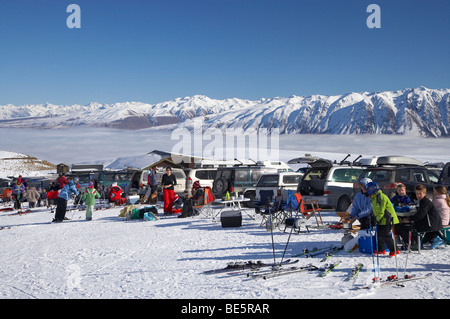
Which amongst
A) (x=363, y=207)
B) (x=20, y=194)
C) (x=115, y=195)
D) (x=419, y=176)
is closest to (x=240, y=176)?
(x=115, y=195)

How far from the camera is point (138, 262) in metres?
7.88

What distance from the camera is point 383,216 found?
7438mm

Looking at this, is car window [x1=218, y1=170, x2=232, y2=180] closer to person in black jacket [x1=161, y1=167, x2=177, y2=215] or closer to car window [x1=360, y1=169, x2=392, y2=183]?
person in black jacket [x1=161, y1=167, x2=177, y2=215]

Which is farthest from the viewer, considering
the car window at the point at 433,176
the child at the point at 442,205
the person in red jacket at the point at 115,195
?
the person in red jacket at the point at 115,195

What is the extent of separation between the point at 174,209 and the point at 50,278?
358 inches

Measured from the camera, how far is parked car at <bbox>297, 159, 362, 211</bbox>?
13414 mm

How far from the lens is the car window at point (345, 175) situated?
13.7 m

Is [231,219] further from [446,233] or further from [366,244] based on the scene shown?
[446,233]

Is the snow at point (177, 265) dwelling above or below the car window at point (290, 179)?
below

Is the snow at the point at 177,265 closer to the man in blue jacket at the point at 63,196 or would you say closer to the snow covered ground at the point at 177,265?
the snow covered ground at the point at 177,265

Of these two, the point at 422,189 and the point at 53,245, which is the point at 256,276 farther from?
the point at 53,245

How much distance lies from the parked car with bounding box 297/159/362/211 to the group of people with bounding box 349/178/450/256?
186 inches

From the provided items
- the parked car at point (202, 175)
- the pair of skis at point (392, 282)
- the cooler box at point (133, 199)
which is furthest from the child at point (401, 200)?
the cooler box at point (133, 199)
